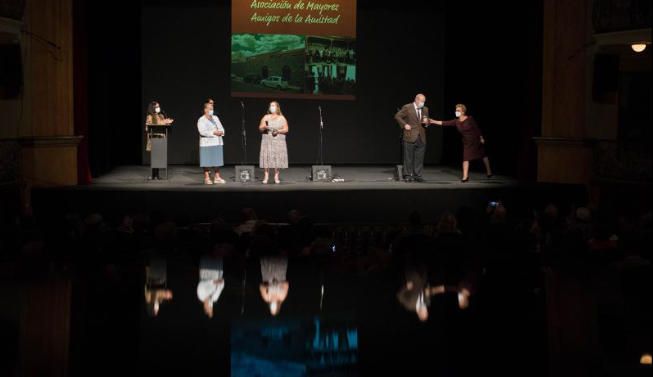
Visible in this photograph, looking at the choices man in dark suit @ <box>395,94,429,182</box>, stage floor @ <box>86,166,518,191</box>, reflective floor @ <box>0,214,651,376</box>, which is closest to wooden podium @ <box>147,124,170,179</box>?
stage floor @ <box>86,166,518,191</box>

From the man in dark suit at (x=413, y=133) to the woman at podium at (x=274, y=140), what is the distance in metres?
1.79

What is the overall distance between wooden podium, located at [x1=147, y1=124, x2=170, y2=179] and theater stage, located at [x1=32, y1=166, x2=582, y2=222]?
350 millimetres

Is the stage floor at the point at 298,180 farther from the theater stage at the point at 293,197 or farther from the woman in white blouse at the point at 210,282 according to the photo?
the woman in white blouse at the point at 210,282

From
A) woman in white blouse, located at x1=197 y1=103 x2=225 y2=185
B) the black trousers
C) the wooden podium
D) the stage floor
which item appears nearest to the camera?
the stage floor

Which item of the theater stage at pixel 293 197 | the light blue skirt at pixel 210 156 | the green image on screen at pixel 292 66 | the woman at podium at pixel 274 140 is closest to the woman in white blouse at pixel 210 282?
the theater stage at pixel 293 197

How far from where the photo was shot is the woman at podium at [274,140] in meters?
14.8

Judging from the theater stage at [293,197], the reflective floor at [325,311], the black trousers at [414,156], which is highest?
the black trousers at [414,156]

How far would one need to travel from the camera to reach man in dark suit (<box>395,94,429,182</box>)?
50.2ft

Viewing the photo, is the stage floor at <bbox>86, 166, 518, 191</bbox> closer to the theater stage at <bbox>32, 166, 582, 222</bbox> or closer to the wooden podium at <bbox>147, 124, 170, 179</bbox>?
the theater stage at <bbox>32, 166, 582, 222</bbox>

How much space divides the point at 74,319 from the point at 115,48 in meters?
10.8

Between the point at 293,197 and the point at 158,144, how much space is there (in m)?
2.53

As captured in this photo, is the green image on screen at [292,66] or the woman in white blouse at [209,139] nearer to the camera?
the woman in white blouse at [209,139]

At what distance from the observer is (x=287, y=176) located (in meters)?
16.5

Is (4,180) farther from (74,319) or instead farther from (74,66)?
(74,319)
